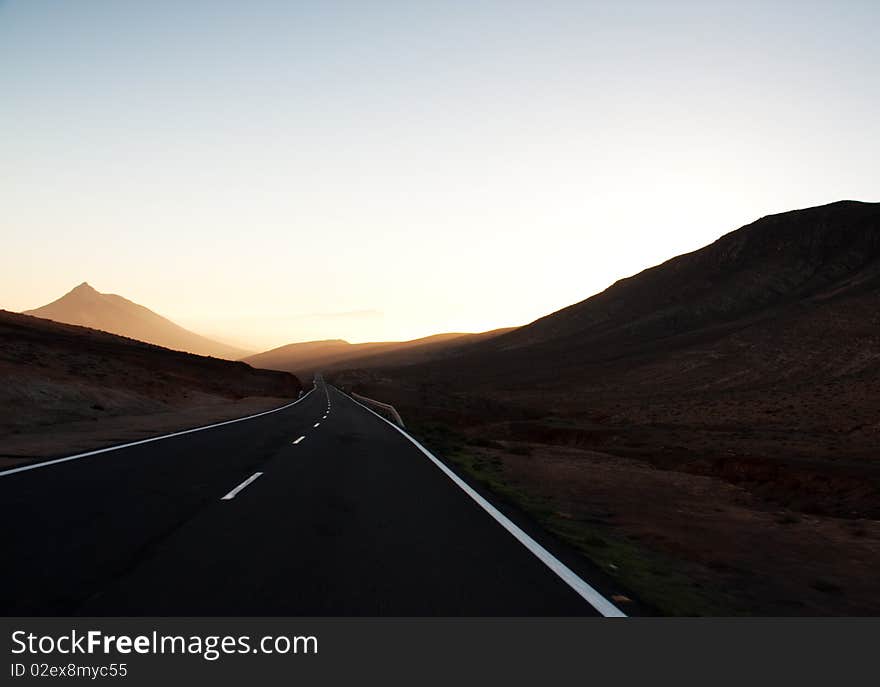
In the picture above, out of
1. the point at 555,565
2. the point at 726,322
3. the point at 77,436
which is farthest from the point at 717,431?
the point at 726,322

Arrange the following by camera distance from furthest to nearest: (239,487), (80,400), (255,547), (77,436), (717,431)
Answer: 1. (717,431)
2. (80,400)
3. (77,436)
4. (239,487)
5. (255,547)

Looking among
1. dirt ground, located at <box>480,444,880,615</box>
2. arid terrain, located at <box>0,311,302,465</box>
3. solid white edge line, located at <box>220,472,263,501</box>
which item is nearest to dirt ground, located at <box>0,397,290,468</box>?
arid terrain, located at <box>0,311,302,465</box>

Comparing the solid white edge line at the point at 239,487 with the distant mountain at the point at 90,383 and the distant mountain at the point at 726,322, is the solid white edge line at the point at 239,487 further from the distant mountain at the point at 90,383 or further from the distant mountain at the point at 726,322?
the distant mountain at the point at 726,322

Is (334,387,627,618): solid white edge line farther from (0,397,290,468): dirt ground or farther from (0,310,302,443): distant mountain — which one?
(0,310,302,443): distant mountain

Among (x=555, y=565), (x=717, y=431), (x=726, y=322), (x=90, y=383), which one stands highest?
(x=726, y=322)

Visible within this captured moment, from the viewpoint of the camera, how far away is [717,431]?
31.9 metres

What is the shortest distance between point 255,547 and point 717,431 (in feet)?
99.8

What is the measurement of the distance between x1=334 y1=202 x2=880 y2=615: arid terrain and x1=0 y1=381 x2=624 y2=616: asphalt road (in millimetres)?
1429

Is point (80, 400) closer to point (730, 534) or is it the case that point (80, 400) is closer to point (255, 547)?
point (255, 547)

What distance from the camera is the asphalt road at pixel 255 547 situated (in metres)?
4.81

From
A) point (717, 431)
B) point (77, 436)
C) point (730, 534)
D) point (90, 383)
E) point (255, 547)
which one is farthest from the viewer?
point (90, 383)

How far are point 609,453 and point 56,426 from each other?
63.0 feet

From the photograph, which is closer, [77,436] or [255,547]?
[255,547]
